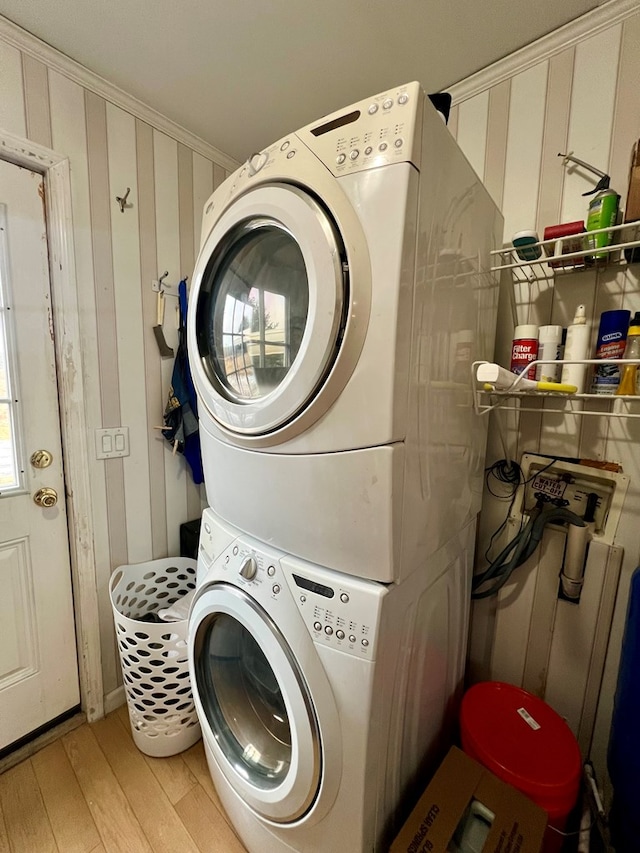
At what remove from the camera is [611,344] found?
3.16 feet

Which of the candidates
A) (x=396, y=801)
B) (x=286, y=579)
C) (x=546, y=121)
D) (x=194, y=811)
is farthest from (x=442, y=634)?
(x=546, y=121)

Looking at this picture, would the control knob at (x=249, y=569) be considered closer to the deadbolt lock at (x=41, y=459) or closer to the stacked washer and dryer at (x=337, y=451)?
the stacked washer and dryer at (x=337, y=451)

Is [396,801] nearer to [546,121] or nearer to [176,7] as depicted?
[546,121]

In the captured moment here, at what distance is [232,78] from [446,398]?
4.43ft

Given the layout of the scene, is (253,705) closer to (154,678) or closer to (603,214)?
(154,678)

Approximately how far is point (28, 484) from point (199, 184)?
141 centimetres

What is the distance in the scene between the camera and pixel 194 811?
1.16 meters

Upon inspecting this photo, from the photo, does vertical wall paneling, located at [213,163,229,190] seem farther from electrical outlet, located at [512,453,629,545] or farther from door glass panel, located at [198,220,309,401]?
electrical outlet, located at [512,453,629,545]

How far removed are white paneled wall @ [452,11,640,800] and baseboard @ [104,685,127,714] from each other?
1.48 metres

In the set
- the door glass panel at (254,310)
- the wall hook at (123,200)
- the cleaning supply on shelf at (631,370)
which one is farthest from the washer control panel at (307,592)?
the wall hook at (123,200)

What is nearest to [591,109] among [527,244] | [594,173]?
[594,173]

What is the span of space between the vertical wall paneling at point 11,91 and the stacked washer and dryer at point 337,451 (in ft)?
2.64

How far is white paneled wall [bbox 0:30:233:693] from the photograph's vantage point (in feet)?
4.04

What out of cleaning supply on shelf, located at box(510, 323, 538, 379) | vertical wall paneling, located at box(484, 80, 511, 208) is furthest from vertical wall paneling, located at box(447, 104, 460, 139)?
cleaning supply on shelf, located at box(510, 323, 538, 379)
